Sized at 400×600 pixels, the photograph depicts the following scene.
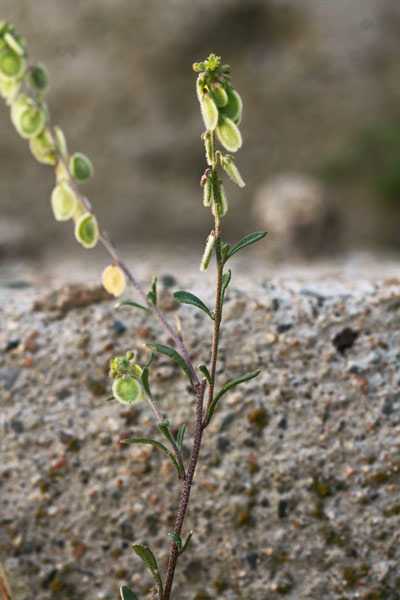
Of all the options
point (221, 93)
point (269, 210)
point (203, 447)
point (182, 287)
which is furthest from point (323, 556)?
point (269, 210)

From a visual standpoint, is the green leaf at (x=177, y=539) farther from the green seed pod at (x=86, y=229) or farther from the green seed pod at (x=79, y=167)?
the green seed pod at (x=79, y=167)

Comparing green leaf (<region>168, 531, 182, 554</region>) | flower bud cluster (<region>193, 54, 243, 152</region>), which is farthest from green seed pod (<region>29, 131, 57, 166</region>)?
green leaf (<region>168, 531, 182, 554</region>)

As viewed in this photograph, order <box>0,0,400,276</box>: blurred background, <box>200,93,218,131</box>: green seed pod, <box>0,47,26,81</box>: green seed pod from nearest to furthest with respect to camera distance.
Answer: <box>200,93,218,131</box>: green seed pod, <box>0,47,26,81</box>: green seed pod, <box>0,0,400,276</box>: blurred background

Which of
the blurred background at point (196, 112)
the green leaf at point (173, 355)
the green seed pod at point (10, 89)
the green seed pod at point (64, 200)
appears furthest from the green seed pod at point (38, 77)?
the blurred background at point (196, 112)

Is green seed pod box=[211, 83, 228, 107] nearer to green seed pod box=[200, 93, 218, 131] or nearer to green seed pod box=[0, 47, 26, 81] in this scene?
green seed pod box=[200, 93, 218, 131]

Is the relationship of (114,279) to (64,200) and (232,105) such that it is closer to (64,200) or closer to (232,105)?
(64,200)

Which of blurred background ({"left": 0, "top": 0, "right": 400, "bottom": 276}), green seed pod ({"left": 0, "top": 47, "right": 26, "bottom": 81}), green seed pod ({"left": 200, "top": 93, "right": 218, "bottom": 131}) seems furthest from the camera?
blurred background ({"left": 0, "top": 0, "right": 400, "bottom": 276})

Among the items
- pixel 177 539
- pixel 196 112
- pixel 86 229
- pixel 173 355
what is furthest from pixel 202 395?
pixel 196 112
